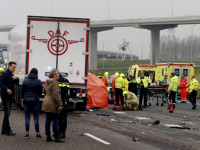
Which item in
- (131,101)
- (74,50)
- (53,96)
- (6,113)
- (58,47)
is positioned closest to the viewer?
Result: (53,96)

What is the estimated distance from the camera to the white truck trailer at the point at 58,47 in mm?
A: 17016

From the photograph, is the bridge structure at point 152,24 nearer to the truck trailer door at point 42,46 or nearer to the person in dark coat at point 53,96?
the truck trailer door at point 42,46

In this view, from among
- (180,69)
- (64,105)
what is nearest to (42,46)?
(64,105)

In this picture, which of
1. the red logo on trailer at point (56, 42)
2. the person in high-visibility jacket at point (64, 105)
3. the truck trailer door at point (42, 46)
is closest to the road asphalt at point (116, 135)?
the person in high-visibility jacket at point (64, 105)

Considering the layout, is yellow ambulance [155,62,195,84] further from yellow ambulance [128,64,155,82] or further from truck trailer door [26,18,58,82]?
truck trailer door [26,18,58,82]

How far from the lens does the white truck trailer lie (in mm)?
17016

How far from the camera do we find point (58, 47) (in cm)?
1711

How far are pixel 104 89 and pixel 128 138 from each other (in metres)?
10.5

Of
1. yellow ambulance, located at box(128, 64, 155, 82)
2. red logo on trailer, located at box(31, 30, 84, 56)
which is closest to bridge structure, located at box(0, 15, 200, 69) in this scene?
yellow ambulance, located at box(128, 64, 155, 82)

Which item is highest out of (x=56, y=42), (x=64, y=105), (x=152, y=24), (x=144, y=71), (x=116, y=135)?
(x=152, y=24)

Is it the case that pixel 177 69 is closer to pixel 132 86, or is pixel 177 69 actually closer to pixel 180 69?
pixel 180 69

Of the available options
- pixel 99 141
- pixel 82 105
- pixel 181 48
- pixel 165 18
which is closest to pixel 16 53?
pixel 82 105

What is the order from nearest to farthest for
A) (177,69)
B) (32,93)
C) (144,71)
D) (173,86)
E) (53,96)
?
(53,96) → (32,93) → (173,86) → (177,69) → (144,71)

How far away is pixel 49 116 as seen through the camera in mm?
10570
